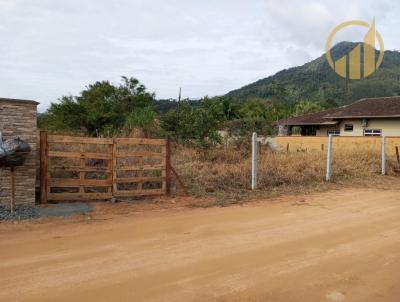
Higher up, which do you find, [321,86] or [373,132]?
[321,86]

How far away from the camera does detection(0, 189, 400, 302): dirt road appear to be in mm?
3621

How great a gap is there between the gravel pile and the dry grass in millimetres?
3714

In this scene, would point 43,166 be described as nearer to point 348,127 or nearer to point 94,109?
point 94,109

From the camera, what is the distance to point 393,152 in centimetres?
1727

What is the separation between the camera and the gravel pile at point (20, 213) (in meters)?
6.43

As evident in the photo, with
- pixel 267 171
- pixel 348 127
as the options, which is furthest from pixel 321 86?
pixel 267 171

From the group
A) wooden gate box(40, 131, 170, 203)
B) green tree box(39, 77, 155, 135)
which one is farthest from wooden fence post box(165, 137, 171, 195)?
green tree box(39, 77, 155, 135)

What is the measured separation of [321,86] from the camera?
65062mm

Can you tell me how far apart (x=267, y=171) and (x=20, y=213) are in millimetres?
6796

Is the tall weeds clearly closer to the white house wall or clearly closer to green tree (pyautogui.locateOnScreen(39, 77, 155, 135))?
the white house wall

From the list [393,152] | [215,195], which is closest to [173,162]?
[215,195]

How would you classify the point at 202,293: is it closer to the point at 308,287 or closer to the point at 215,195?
the point at 308,287

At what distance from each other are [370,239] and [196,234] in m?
2.65

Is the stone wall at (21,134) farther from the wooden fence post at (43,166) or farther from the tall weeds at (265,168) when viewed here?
the tall weeds at (265,168)
